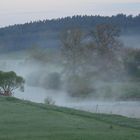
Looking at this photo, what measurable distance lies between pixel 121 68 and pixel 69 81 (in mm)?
7013

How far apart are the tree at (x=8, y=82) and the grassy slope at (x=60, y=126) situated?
15761mm

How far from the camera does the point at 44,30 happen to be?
139 metres

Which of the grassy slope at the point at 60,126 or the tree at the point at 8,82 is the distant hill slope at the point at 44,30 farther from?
the grassy slope at the point at 60,126

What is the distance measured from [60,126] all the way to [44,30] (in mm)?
123613

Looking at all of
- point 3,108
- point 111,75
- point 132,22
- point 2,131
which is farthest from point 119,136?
point 132,22

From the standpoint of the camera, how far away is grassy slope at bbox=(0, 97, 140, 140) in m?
14.7

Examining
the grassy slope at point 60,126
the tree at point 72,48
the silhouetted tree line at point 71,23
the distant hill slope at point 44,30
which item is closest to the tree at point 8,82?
the tree at point 72,48

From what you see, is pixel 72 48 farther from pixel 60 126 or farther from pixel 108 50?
pixel 60 126

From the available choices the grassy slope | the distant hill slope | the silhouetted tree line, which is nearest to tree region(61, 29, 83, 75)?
the grassy slope

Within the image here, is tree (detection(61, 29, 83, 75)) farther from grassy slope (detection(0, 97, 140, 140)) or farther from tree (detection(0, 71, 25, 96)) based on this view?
grassy slope (detection(0, 97, 140, 140))

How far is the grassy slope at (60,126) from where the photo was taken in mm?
14706

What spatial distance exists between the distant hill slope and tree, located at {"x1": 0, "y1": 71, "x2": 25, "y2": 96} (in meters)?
79.2

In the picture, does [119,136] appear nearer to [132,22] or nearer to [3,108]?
[3,108]

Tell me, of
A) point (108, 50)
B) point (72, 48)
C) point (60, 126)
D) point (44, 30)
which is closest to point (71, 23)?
point (44, 30)
